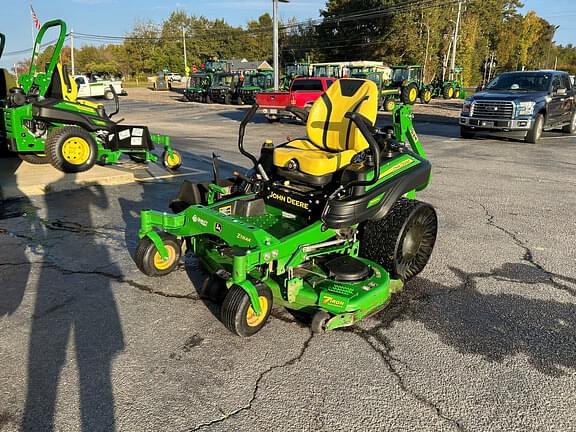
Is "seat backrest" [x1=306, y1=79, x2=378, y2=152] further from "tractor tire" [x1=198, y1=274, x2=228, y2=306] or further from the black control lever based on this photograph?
"tractor tire" [x1=198, y1=274, x2=228, y2=306]

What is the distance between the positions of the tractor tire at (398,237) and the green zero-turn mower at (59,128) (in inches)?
226

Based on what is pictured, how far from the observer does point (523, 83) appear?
14.0m

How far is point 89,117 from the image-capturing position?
27.9 ft

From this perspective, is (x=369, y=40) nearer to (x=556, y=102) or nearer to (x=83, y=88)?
(x=83, y=88)

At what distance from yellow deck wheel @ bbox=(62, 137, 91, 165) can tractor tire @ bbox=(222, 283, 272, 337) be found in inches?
237

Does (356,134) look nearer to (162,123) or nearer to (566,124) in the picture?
(566,124)

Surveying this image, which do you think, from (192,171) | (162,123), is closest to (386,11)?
(162,123)

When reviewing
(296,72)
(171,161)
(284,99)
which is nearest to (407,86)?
(296,72)

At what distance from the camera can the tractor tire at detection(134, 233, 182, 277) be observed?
163 inches

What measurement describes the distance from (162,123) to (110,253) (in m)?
15.7

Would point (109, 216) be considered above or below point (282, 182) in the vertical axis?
below

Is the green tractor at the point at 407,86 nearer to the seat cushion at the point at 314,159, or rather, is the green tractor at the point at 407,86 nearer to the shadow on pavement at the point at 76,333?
the seat cushion at the point at 314,159

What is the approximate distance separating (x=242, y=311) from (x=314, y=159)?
5.45 ft

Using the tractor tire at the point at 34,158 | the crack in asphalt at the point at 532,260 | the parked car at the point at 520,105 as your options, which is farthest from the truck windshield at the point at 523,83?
the tractor tire at the point at 34,158
